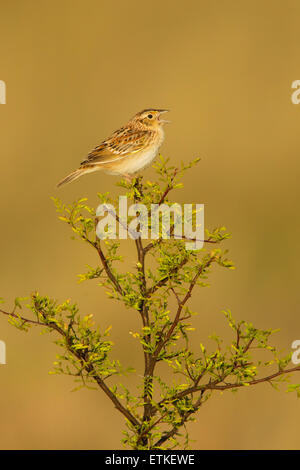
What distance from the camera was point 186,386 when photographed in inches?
139

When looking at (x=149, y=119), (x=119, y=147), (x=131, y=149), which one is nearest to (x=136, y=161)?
(x=131, y=149)

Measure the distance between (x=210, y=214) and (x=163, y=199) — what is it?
8.29 meters

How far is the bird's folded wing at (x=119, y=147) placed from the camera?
5988 mm

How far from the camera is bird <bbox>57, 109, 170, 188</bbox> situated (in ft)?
19.1

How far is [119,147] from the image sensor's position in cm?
620

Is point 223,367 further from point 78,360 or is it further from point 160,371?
point 160,371

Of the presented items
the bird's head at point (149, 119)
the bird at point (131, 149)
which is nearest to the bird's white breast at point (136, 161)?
the bird at point (131, 149)

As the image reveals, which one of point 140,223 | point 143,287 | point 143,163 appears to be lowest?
point 143,287

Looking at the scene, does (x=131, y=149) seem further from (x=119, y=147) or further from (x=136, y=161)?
(x=136, y=161)

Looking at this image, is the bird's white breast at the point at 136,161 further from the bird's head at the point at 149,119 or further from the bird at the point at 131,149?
the bird's head at the point at 149,119

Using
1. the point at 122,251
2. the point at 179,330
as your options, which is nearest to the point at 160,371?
the point at 122,251

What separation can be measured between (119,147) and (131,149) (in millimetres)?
131

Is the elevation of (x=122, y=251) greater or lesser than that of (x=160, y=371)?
greater

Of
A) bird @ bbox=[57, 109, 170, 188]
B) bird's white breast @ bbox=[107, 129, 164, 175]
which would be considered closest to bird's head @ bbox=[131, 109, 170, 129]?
bird @ bbox=[57, 109, 170, 188]
